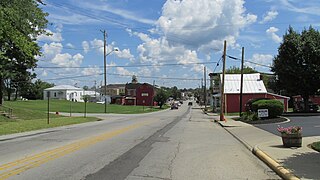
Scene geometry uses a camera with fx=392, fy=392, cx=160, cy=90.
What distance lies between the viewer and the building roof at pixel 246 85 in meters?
62.6

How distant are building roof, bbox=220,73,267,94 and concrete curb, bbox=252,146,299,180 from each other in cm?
4965

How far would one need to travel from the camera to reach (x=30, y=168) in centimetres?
978

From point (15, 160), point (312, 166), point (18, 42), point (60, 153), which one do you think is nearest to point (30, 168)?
point (15, 160)

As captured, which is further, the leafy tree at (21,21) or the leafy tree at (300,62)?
the leafy tree at (300,62)

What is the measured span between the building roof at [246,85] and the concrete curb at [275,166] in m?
49.6

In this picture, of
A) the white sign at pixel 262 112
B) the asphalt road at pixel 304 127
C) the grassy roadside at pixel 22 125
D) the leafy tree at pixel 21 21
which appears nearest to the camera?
the leafy tree at pixel 21 21

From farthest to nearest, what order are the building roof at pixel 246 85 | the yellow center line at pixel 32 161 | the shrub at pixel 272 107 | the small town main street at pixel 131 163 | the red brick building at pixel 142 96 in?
the red brick building at pixel 142 96
the building roof at pixel 246 85
the shrub at pixel 272 107
the yellow center line at pixel 32 161
the small town main street at pixel 131 163

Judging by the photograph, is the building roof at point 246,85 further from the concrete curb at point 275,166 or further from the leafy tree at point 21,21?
the concrete curb at point 275,166

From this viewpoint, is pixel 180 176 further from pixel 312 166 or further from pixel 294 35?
pixel 294 35

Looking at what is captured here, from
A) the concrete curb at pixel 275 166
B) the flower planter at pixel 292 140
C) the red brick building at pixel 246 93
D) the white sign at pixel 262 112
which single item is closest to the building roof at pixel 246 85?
the red brick building at pixel 246 93

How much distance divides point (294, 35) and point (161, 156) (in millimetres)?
37159

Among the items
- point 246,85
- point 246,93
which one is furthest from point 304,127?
point 246,85

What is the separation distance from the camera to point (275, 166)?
33.7 ft

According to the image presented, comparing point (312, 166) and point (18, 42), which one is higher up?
point (18, 42)
